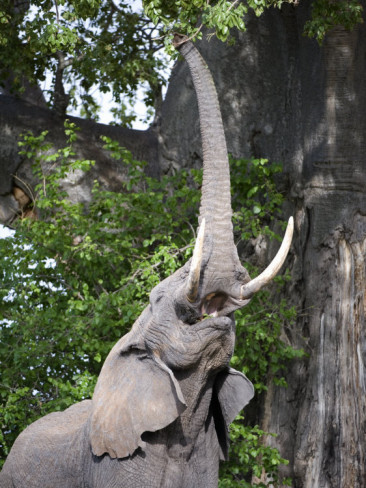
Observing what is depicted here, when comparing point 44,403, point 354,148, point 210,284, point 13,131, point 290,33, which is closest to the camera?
point 210,284

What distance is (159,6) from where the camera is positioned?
649cm

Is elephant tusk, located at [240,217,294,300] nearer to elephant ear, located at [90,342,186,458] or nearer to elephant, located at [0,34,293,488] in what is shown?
elephant, located at [0,34,293,488]

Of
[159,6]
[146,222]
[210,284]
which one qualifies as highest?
[159,6]

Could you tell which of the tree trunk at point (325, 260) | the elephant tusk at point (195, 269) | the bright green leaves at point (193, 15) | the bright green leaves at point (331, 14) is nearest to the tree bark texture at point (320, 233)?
the tree trunk at point (325, 260)

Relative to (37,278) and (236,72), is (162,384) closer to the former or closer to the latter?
(37,278)

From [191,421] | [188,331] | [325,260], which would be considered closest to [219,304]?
[188,331]

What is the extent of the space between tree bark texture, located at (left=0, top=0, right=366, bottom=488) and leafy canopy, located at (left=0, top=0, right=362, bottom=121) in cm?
43

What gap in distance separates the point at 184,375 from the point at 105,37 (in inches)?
214

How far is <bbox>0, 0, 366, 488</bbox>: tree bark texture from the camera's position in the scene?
7613mm

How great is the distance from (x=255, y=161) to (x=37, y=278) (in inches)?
85.7

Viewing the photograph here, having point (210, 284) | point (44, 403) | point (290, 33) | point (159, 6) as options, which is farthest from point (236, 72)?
point (210, 284)

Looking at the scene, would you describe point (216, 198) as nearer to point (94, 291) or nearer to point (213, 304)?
point (213, 304)

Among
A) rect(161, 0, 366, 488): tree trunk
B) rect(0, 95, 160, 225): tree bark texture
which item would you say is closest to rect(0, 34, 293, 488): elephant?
rect(161, 0, 366, 488): tree trunk

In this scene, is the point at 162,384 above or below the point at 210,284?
below
